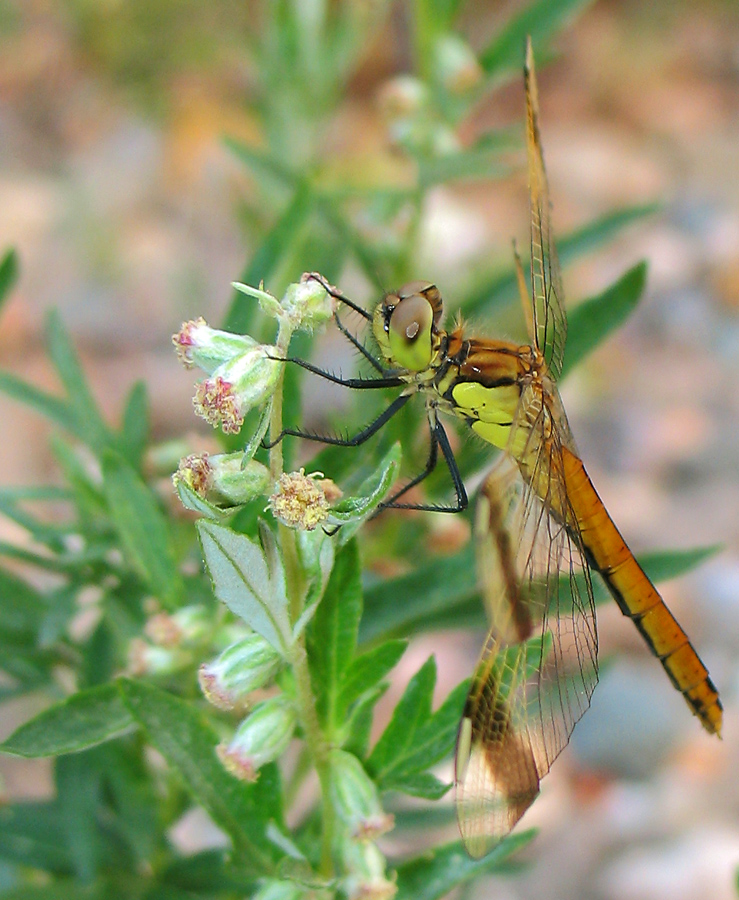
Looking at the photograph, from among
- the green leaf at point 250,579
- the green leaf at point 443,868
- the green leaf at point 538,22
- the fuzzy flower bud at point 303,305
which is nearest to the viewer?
the green leaf at point 250,579

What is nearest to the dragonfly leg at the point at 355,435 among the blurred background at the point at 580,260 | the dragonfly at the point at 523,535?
the dragonfly at the point at 523,535

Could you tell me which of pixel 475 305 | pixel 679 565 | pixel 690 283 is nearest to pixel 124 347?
pixel 690 283

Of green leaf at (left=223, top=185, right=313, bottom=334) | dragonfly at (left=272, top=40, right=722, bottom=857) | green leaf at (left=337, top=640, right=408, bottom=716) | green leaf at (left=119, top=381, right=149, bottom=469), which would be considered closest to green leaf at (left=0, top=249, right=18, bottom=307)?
green leaf at (left=119, top=381, right=149, bottom=469)

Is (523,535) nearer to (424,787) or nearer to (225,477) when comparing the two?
(424,787)

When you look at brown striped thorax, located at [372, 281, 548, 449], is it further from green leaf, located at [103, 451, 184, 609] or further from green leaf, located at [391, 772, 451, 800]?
green leaf, located at [391, 772, 451, 800]

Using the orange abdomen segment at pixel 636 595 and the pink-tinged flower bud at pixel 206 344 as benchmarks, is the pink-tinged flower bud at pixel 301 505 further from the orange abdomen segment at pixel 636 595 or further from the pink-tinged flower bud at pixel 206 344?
the orange abdomen segment at pixel 636 595

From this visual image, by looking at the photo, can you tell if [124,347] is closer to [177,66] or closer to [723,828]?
[177,66]

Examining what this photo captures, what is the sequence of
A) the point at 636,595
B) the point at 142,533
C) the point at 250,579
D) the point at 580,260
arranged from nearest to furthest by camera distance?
the point at 250,579
the point at 142,533
the point at 636,595
the point at 580,260

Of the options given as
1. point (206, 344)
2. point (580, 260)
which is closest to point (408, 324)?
point (206, 344)
